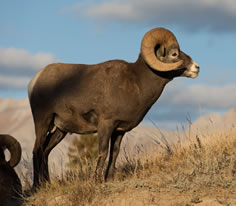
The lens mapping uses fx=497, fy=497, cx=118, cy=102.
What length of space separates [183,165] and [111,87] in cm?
209

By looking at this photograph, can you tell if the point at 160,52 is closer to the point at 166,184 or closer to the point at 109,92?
the point at 109,92

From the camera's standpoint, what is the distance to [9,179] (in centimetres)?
1022

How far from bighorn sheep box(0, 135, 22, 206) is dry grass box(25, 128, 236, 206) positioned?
2.14 feet

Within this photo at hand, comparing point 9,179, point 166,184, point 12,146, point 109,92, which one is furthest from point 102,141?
point 12,146

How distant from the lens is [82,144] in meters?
37.6

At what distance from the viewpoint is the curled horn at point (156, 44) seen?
9.28m

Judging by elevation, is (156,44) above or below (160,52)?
above

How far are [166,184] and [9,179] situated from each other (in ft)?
11.4

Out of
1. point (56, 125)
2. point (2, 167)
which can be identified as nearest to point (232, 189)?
point (56, 125)

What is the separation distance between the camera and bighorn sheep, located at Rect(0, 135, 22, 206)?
9898 mm

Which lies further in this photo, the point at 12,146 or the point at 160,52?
the point at 12,146

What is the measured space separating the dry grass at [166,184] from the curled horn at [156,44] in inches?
72.7

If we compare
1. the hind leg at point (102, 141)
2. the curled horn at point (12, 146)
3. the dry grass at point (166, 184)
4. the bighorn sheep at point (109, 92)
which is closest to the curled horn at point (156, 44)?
the bighorn sheep at point (109, 92)

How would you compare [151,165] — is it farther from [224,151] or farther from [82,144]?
[82,144]
